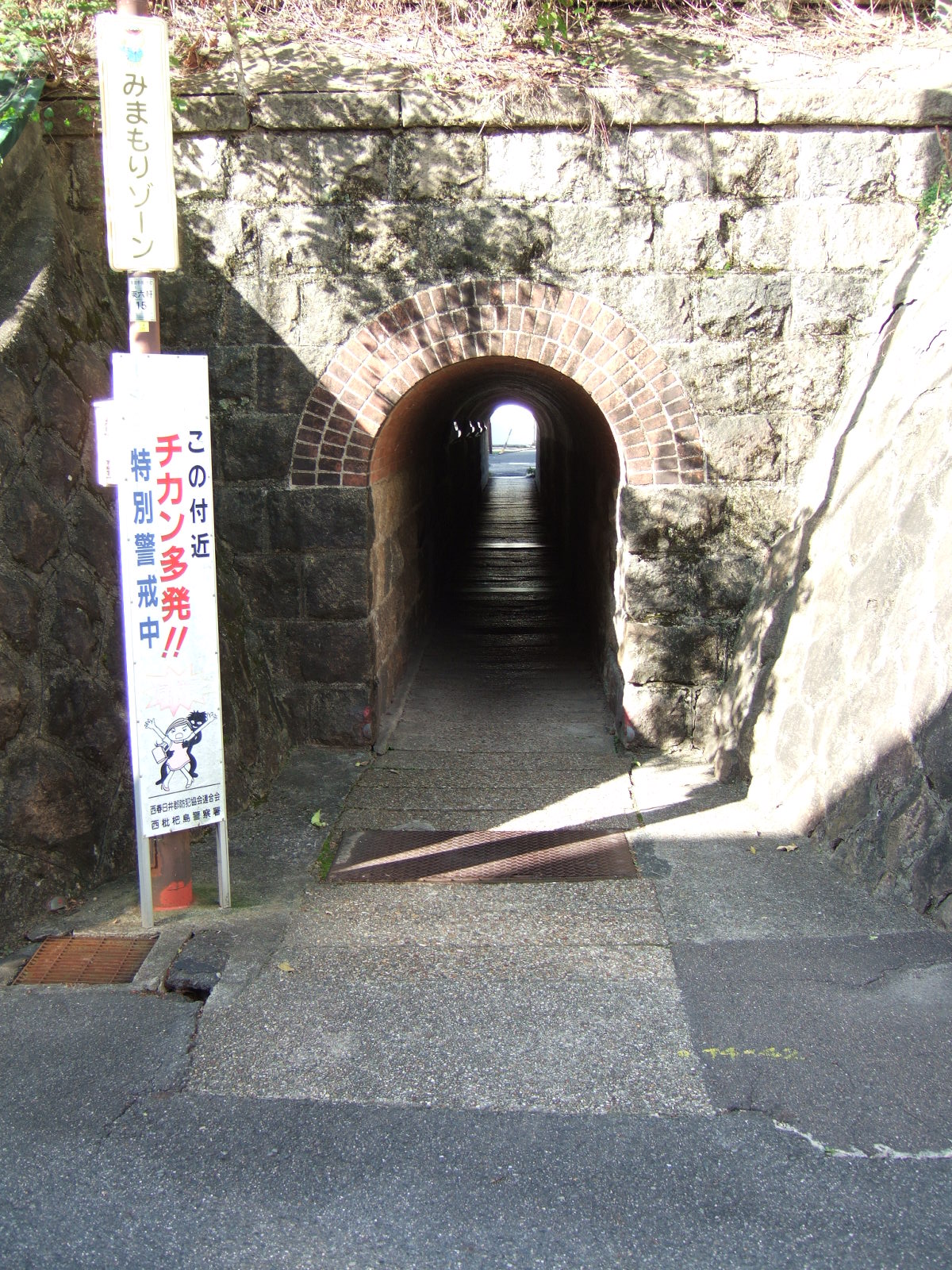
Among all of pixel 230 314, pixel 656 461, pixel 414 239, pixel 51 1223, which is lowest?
pixel 51 1223

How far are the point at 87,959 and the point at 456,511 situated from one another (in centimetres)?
971

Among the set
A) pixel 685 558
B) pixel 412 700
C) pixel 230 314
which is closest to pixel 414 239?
pixel 230 314

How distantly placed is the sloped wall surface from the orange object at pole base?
9.78 ft

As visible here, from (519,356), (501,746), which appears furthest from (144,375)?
(501,746)

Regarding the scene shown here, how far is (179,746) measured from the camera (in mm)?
4371

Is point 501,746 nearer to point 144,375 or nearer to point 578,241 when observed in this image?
point 578,241

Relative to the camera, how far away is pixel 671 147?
594 centimetres

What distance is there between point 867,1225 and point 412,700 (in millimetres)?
5471

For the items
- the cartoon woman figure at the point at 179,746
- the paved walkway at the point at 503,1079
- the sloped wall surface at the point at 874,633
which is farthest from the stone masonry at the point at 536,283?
the paved walkway at the point at 503,1079

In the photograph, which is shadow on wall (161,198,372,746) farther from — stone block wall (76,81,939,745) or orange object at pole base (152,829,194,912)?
orange object at pole base (152,829,194,912)

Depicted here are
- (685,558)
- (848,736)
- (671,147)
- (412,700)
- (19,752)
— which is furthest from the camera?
(412,700)

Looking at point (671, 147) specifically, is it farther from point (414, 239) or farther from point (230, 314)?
point (230, 314)

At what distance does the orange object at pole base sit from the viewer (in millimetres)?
4512

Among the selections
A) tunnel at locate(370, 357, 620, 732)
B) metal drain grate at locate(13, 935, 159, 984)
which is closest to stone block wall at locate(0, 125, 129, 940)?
metal drain grate at locate(13, 935, 159, 984)
